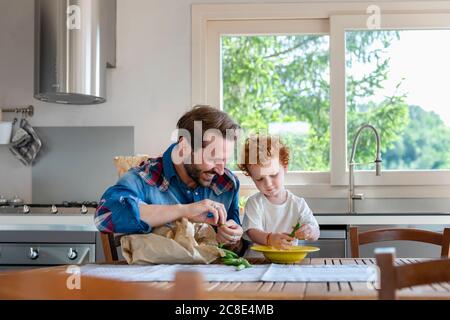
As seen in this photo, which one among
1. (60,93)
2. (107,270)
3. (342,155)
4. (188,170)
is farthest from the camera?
(342,155)

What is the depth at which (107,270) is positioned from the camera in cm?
159

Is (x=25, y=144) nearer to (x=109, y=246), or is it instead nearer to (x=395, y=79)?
(x=109, y=246)

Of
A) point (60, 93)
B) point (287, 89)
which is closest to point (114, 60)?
point (60, 93)

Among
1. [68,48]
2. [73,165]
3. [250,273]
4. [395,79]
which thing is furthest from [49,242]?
[395,79]

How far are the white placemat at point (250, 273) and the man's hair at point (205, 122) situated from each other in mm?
402

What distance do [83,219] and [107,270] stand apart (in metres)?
1.54

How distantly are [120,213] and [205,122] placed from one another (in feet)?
1.18

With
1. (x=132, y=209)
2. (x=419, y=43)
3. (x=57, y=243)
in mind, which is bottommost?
(x=57, y=243)

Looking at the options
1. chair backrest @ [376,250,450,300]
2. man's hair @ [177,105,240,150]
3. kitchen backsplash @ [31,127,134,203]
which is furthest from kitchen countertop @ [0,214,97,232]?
chair backrest @ [376,250,450,300]

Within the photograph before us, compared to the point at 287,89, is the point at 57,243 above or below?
below

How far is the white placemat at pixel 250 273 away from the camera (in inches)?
56.2

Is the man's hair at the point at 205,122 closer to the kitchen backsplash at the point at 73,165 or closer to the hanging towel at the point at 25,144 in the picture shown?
Answer: the kitchen backsplash at the point at 73,165

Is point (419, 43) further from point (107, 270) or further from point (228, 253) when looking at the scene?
point (107, 270)

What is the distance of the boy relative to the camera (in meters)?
2.16
